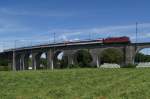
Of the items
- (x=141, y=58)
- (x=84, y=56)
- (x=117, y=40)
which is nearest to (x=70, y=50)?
(x=84, y=56)

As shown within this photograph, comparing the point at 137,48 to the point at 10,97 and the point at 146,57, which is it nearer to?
the point at 146,57

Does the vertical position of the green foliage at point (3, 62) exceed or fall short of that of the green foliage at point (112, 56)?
it falls short

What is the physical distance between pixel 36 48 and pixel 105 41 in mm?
31312

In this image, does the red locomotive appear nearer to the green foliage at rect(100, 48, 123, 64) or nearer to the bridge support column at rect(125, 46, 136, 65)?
the bridge support column at rect(125, 46, 136, 65)

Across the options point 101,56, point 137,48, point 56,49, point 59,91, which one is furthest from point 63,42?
point 59,91

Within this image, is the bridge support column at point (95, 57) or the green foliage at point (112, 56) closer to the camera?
the green foliage at point (112, 56)

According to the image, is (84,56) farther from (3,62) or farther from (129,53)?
(3,62)

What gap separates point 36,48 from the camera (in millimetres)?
152625

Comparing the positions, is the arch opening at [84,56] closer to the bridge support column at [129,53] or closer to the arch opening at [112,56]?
the arch opening at [112,56]

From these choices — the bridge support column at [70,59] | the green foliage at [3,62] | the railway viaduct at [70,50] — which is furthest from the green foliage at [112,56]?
the green foliage at [3,62]

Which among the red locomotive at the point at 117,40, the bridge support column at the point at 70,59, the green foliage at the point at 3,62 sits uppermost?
the red locomotive at the point at 117,40

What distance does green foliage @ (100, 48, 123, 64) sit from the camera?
13712 cm

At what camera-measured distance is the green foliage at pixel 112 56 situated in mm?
137125

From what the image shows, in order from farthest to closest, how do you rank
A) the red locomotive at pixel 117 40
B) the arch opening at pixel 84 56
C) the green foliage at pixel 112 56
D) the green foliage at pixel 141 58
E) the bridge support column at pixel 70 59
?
1. the green foliage at pixel 141 58
2. the arch opening at pixel 84 56
3. the bridge support column at pixel 70 59
4. the green foliage at pixel 112 56
5. the red locomotive at pixel 117 40
